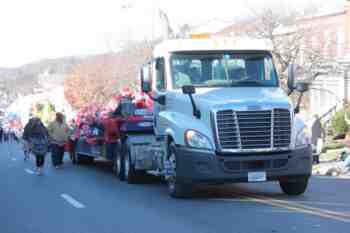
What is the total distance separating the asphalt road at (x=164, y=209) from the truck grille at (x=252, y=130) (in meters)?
0.99

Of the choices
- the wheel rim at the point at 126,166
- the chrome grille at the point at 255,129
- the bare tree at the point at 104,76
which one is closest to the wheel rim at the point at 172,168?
the chrome grille at the point at 255,129

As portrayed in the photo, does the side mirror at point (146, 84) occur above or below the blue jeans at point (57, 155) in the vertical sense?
above

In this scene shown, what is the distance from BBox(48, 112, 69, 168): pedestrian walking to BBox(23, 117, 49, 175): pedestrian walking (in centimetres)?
279

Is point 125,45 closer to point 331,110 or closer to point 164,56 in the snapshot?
point 331,110

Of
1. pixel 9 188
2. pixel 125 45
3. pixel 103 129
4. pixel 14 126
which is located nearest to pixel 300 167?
pixel 9 188

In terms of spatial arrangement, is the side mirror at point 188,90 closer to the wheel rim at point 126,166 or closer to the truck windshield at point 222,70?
the truck windshield at point 222,70

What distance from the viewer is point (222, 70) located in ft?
46.0

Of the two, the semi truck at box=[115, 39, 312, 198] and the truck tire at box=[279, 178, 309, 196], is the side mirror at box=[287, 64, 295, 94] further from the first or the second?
the truck tire at box=[279, 178, 309, 196]

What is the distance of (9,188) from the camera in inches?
666

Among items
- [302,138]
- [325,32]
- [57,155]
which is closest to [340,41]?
[325,32]

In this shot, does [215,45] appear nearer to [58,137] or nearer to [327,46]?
[58,137]

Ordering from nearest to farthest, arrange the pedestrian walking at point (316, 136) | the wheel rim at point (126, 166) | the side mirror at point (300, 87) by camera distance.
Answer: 1. the side mirror at point (300, 87)
2. the wheel rim at point (126, 166)
3. the pedestrian walking at point (316, 136)

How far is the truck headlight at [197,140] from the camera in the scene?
1269cm

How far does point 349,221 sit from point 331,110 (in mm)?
29028
